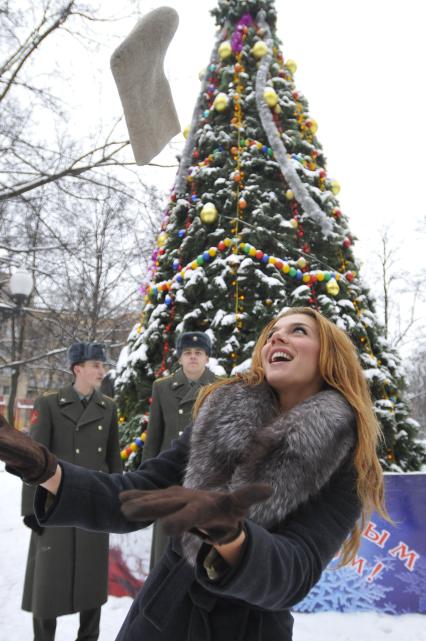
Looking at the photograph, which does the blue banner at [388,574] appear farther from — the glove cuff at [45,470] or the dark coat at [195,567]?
the glove cuff at [45,470]

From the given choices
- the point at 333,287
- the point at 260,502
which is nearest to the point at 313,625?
the point at 333,287

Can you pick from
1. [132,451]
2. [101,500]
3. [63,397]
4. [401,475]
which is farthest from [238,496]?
[132,451]

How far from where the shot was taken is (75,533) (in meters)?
3.59

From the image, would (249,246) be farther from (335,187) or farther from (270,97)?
(270,97)

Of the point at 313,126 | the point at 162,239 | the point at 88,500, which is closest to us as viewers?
the point at 88,500

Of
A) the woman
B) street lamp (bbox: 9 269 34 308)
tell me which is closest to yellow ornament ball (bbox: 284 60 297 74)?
street lamp (bbox: 9 269 34 308)

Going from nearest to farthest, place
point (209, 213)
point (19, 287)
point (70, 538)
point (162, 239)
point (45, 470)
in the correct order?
point (45, 470) < point (70, 538) < point (209, 213) < point (162, 239) < point (19, 287)

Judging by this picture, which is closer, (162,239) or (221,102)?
(221,102)

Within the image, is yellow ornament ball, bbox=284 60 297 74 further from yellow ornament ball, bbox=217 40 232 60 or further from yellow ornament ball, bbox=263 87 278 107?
yellow ornament ball, bbox=263 87 278 107

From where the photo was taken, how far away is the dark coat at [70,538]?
11.3ft

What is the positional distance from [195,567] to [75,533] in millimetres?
2811

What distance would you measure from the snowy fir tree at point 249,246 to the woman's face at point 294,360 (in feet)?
9.22

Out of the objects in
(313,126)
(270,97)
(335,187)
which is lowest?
(335,187)

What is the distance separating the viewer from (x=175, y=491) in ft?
3.05
